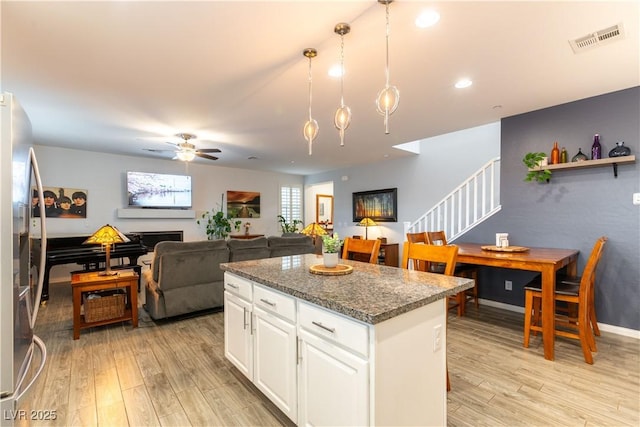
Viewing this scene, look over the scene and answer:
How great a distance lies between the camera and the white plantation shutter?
28.8 ft

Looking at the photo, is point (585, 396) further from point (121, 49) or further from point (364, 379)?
point (121, 49)

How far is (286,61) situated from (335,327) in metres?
2.14

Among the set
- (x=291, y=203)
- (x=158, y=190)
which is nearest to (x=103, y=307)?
(x=158, y=190)

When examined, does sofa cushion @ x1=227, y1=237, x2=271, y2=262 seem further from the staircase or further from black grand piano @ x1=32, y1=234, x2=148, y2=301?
the staircase

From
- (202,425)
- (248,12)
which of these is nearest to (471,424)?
(202,425)

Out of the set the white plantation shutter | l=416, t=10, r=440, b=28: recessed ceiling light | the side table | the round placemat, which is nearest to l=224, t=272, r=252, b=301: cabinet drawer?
the round placemat

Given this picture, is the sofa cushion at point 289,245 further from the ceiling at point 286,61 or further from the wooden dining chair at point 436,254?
the wooden dining chair at point 436,254

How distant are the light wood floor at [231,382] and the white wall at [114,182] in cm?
335

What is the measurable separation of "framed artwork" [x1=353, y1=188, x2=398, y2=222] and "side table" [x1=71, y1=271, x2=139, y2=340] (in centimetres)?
499

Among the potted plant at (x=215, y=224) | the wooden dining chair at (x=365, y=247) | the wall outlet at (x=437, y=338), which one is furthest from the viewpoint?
the potted plant at (x=215, y=224)

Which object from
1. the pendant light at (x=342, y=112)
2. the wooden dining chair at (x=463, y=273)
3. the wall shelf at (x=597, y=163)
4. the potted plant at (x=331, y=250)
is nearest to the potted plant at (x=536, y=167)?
the wall shelf at (x=597, y=163)

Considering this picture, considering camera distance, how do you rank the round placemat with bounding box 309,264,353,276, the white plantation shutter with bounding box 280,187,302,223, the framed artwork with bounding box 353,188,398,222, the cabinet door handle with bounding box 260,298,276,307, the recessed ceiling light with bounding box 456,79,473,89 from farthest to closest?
the white plantation shutter with bounding box 280,187,302,223 < the framed artwork with bounding box 353,188,398,222 < the recessed ceiling light with bounding box 456,79,473,89 < the round placemat with bounding box 309,264,353,276 < the cabinet door handle with bounding box 260,298,276,307

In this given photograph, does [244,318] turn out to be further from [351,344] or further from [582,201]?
[582,201]

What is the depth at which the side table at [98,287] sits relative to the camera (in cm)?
297
